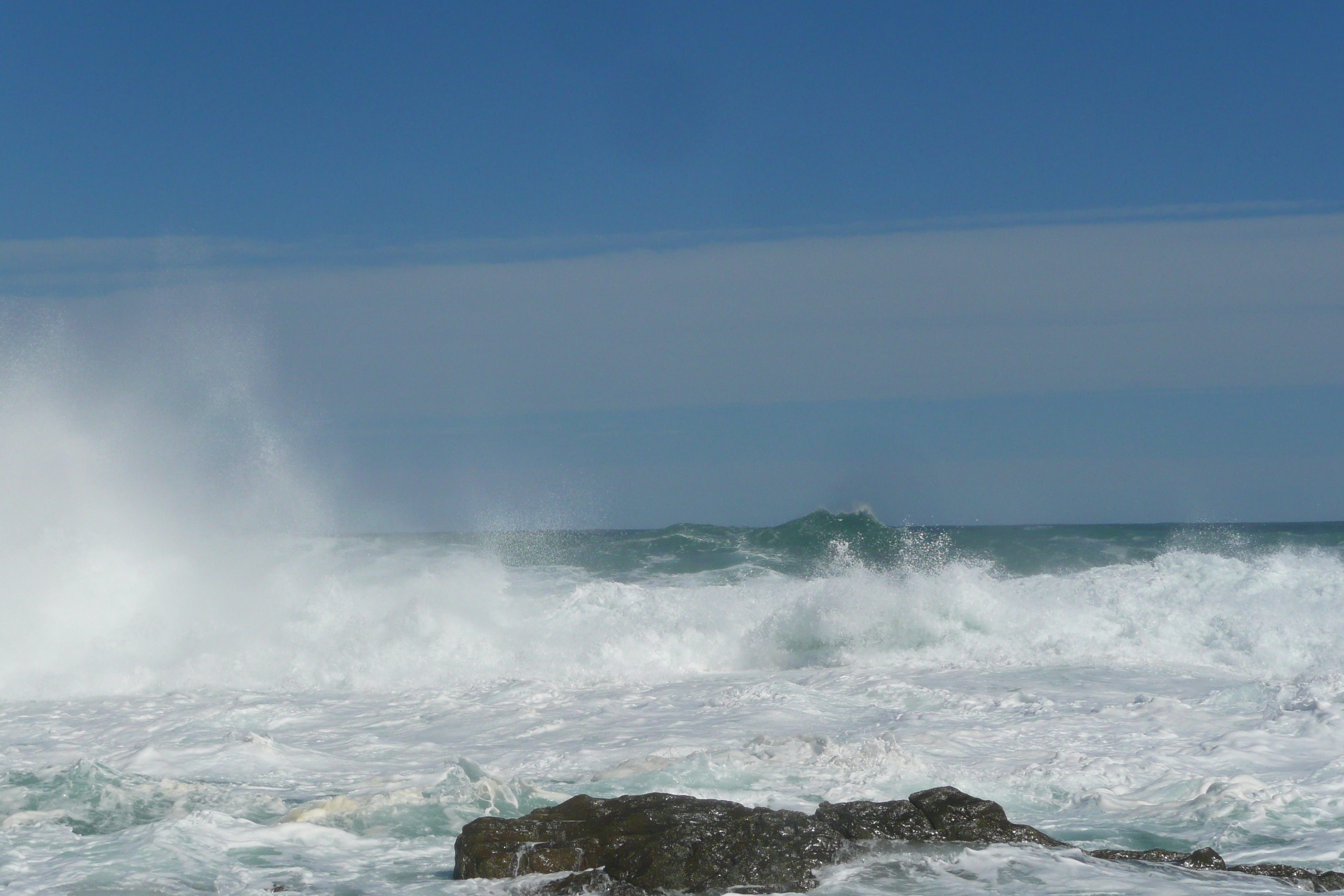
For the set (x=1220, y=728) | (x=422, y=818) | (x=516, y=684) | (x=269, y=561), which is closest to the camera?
(x=422, y=818)

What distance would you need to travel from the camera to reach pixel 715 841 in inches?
224

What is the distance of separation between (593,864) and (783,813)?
107cm

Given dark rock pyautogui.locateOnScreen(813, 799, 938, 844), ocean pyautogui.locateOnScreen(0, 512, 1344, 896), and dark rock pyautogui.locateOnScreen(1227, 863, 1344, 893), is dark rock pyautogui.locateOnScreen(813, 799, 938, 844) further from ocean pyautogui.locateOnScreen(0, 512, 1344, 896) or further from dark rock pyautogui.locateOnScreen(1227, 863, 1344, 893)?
dark rock pyautogui.locateOnScreen(1227, 863, 1344, 893)

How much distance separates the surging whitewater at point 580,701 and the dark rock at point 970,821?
14 cm

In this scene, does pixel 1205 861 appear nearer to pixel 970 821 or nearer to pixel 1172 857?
pixel 1172 857

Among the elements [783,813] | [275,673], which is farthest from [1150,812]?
Answer: [275,673]

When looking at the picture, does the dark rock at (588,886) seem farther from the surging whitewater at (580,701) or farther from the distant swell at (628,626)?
the distant swell at (628,626)

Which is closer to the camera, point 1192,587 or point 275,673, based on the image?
point 275,673

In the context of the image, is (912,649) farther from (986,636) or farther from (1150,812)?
(1150,812)

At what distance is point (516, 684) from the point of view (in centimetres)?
1355

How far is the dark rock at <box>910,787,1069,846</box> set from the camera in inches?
243

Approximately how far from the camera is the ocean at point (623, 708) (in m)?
6.54

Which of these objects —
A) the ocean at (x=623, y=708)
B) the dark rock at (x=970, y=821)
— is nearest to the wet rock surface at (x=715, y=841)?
the dark rock at (x=970, y=821)

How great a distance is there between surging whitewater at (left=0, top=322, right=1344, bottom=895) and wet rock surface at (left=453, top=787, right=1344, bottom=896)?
172mm
